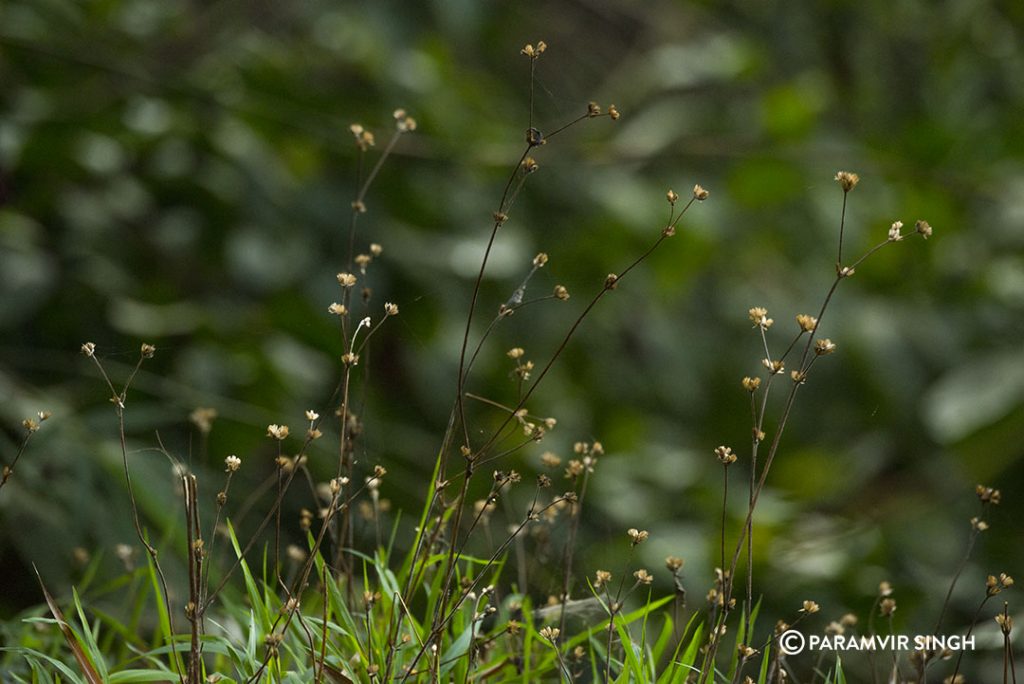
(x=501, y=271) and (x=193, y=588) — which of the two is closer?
(x=193, y=588)

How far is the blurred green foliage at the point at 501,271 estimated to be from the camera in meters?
1.39

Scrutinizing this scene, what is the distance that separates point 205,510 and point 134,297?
1.55 ft

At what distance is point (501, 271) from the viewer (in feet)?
4.99

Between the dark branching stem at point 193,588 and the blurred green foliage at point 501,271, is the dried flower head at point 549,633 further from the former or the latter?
the blurred green foliage at point 501,271

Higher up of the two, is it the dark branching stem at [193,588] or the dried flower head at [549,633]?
the dried flower head at [549,633]

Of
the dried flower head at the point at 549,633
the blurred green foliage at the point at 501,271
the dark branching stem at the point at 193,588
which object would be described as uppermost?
the blurred green foliage at the point at 501,271

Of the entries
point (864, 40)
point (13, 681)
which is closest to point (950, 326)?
point (864, 40)

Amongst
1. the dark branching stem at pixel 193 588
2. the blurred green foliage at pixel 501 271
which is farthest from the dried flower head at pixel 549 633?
the blurred green foliage at pixel 501 271

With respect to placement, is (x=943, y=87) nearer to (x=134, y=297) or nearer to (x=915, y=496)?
(x=915, y=496)

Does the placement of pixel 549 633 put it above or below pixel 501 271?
below

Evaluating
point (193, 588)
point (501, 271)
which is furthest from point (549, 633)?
point (501, 271)

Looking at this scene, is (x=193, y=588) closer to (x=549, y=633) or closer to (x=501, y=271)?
(x=549, y=633)

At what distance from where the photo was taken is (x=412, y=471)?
143 cm

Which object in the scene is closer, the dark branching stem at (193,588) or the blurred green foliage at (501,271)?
the dark branching stem at (193,588)
